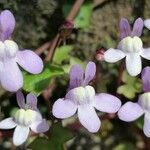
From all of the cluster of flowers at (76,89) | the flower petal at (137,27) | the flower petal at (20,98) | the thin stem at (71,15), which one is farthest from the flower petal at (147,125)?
the thin stem at (71,15)

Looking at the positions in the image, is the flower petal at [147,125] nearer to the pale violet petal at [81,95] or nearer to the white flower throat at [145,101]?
the white flower throat at [145,101]

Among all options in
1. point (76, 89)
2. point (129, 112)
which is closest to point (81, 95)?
point (76, 89)

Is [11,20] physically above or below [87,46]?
above

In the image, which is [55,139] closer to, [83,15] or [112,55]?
[112,55]

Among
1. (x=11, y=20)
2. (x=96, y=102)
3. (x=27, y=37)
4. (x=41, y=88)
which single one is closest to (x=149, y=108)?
(x=96, y=102)

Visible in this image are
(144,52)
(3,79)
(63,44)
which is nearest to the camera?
(3,79)

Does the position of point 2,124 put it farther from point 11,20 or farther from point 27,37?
point 27,37
